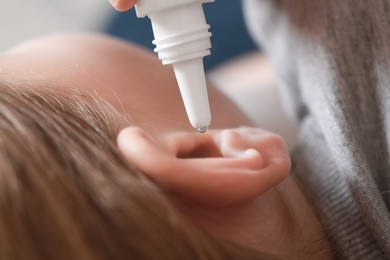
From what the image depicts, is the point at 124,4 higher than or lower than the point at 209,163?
higher

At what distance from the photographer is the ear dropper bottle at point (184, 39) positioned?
361 millimetres

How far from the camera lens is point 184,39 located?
36cm

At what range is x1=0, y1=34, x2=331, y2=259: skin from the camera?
348 millimetres

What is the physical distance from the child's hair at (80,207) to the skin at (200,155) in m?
0.02

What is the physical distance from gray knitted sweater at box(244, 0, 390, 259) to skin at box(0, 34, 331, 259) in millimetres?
25

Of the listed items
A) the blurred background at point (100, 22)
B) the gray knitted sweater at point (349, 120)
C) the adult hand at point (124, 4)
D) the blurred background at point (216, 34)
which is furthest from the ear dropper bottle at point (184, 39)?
the blurred background at point (100, 22)

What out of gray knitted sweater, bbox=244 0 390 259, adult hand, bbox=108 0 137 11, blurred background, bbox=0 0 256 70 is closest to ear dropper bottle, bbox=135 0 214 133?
adult hand, bbox=108 0 137 11

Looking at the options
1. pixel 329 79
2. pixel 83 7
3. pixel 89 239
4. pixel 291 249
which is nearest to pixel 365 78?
pixel 329 79

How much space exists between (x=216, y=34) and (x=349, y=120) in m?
0.62

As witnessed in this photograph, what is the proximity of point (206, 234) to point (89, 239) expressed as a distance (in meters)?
0.07

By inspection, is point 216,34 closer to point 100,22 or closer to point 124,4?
point 100,22

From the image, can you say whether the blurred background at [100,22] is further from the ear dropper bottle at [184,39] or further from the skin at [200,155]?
the ear dropper bottle at [184,39]

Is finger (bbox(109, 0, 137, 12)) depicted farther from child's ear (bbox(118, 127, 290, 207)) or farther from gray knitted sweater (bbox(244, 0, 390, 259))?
gray knitted sweater (bbox(244, 0, 390, 259))

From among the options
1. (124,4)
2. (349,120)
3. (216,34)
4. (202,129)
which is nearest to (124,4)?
(124,4)
